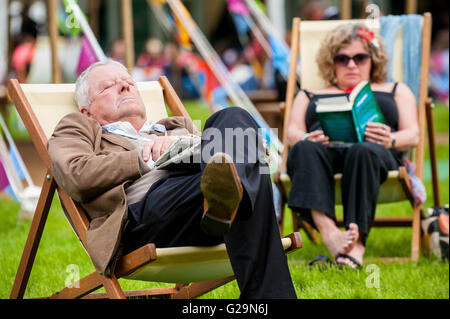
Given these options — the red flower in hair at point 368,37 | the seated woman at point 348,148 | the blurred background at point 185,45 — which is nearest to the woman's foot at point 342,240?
the seated woman at point 348,148

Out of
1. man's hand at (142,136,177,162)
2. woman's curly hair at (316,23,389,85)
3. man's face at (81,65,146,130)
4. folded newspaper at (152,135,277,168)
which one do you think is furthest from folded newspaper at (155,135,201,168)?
woman's curly hair at (316,23,389,85)

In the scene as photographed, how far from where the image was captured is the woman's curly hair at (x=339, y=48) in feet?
15.1

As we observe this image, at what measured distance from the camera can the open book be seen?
4051mm

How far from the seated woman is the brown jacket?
132 cm

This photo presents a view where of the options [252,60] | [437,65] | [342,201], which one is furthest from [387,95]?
[252,60]

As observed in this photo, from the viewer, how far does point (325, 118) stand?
412cm

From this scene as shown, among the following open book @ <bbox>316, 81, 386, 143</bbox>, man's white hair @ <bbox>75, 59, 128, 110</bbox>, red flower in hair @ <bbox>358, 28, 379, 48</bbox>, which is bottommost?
open book @ <bbox>316, 81, 386, 143</bbox>

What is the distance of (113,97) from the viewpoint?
3.35m

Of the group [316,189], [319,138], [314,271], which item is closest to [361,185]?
[316,189]

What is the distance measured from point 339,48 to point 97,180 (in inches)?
85.5

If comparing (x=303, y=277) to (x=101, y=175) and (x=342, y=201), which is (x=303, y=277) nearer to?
(x=342, y=201)

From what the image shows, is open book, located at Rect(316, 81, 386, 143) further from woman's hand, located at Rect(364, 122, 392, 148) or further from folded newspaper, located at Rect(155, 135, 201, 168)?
folded newspaper, located at Rect(155, 135, 201, 168)

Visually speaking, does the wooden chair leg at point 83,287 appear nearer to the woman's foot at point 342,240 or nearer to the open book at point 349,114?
the woman's foot at point 342,240
